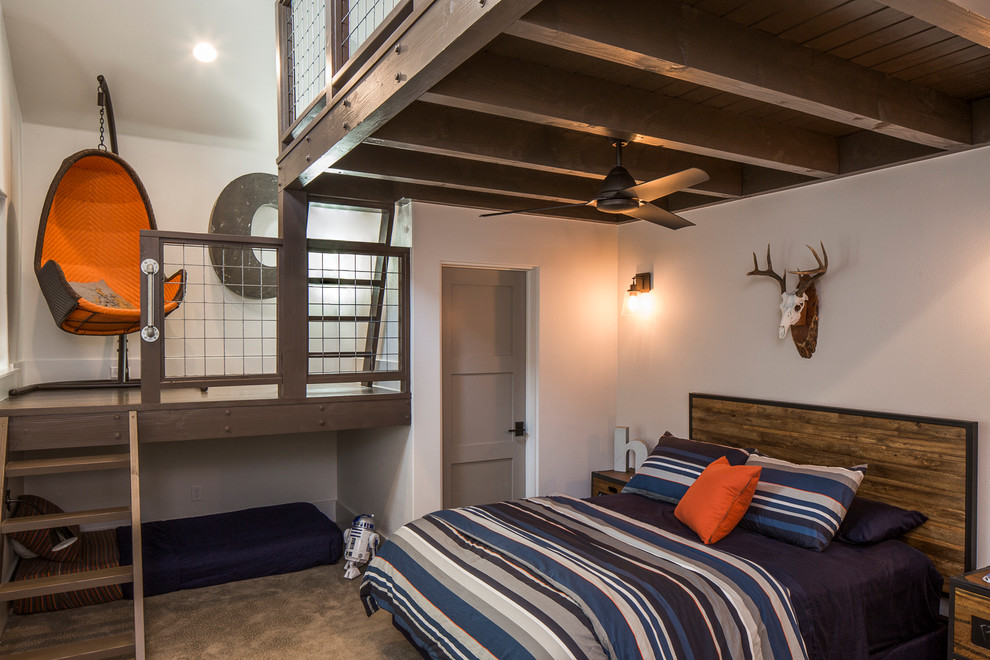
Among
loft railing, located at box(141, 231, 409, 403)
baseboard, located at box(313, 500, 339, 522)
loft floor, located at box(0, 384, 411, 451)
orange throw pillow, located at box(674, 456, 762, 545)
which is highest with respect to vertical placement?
loft railing, located at box(141, 231, 409, 403)

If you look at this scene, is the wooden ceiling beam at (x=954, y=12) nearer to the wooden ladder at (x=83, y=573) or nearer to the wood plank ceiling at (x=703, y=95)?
the wood plank ceiling at (x=703, y=95)

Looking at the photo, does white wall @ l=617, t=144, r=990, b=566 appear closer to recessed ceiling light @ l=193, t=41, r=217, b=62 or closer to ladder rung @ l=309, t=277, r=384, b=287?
ladder rung @ l=309, t=277, r=384, b=287

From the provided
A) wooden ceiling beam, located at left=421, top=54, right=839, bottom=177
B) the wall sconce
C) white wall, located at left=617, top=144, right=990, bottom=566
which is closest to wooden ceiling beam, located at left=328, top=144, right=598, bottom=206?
the wall sconce

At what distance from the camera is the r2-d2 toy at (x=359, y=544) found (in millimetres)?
4086

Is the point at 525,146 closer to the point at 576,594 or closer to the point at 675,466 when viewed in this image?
the point at 675,466

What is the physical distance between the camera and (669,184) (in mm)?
2693

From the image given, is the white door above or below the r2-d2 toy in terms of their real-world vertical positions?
above

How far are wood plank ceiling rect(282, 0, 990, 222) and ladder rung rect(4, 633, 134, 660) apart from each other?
93.4 inches

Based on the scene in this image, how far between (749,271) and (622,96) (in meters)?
1.63

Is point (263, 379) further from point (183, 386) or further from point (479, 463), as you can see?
point (479, 463)

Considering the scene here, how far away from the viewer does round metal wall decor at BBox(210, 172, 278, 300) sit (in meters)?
4.74

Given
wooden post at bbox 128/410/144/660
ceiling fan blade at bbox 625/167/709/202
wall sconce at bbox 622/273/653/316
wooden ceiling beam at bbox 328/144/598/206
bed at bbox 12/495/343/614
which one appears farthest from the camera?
wall sconce at bbox 622/273/653/316

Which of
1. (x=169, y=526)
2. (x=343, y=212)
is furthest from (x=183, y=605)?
(x=343, y=212)

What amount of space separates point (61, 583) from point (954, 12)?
3817 millimetres
